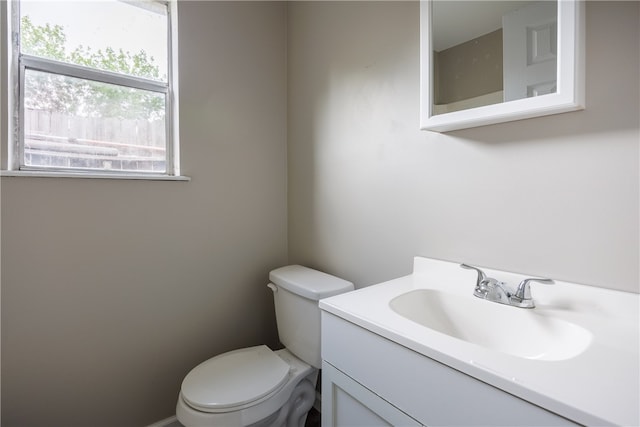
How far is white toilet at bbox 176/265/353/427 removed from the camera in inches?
43.4

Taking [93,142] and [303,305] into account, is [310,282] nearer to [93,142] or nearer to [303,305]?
[303,305]

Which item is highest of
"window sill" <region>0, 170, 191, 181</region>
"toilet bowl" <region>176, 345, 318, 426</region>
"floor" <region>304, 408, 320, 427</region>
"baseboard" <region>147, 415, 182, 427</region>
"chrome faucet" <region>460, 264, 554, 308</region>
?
"window sill" <region>0, 170, 191, 181</region>

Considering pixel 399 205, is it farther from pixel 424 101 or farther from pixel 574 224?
pixel 574 224

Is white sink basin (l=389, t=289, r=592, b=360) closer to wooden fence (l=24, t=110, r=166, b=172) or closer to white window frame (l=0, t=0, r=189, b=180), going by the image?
white window frame (l=0, t=0, r=189, b=180)

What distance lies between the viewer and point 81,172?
1.26m

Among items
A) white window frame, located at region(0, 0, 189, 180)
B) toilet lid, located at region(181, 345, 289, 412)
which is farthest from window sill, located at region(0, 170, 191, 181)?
toilet lid, located at region(181, 345, 289, 412)

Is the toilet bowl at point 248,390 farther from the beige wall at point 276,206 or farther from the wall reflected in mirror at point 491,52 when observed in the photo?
the wall reflected in mirror at point 491,52

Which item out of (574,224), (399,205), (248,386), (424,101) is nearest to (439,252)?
(399,205)

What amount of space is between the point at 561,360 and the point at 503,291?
0.29 m

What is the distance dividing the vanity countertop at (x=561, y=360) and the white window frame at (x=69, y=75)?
1.09 m

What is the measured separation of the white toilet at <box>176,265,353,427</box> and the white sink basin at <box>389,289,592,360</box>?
1.35 ft

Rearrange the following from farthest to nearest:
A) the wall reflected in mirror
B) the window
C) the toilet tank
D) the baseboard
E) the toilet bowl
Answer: the baseboard, the toilet tank, the window, the toilet bowl, the wall reflected in mirror

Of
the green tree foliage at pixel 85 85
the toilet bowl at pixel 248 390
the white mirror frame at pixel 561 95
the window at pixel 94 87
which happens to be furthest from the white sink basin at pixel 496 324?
the green tree foliage at pixel 85 85

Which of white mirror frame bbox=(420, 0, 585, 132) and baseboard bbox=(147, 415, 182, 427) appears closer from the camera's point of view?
white mirror frame bbox=(420, 0, 585, 132)
